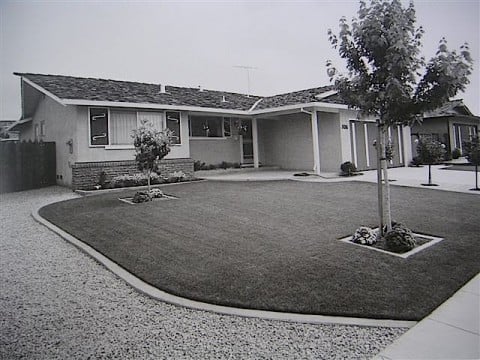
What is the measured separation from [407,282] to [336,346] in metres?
1.69

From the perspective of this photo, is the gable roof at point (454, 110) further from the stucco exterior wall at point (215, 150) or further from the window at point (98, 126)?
the window at point (98, 126)

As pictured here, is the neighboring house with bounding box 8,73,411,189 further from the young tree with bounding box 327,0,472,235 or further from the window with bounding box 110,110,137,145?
the young tree with bounding box 327,0,472,235

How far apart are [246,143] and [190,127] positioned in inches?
141

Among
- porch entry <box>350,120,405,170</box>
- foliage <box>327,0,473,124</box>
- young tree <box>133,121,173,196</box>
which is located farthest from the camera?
porch entry <box>350,120,405,170</box>

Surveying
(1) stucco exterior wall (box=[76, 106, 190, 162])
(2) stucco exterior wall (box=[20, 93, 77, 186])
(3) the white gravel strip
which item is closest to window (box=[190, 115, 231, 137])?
(1) stucco exterior wall (box=[76, 106, 190, 162])

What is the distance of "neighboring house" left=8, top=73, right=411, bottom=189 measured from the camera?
485 inches

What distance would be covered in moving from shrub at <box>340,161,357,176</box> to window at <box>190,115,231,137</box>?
630 centimetres

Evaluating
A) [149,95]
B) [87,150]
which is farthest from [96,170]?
[149,95]

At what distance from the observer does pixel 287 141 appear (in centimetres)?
→ 1792

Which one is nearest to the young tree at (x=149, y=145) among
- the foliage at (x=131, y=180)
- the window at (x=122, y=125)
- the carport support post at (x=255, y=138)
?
the foliage at (x=131, y=180)

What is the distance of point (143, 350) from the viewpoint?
9.15ft

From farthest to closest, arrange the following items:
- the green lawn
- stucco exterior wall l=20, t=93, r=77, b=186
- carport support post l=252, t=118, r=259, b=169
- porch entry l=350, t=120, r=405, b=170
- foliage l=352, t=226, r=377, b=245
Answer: carport support post l=252, t=118, r=259, b=169
porch entry l=350, t=120, r=405, b=170
stucco exterior wall l=20, t=93, r=77, b=186
foliage l=352, t=226, r=377, b=245
the green lawn

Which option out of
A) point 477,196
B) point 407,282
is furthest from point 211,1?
point 477,196

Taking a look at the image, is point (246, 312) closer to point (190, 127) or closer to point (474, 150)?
point (474, 150)
